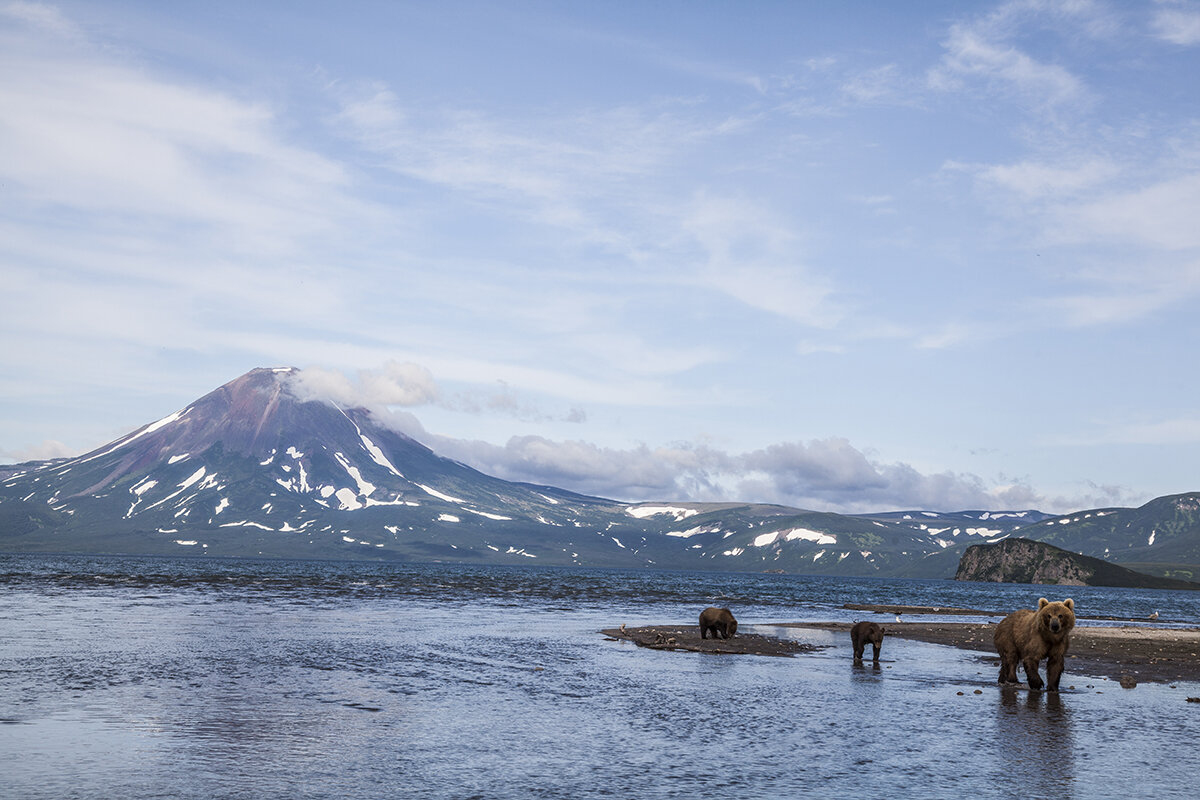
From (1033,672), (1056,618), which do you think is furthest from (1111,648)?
(1056,618)

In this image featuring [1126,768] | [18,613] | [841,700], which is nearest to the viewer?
[1126,768]

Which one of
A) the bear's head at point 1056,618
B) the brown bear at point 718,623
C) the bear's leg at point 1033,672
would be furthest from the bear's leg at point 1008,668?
the brown bear at point 718,623

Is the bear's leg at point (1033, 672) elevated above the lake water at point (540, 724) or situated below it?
above

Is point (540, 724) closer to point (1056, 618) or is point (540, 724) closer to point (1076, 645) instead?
point (1056, 618)

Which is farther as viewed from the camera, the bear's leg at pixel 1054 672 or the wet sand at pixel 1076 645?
the wet sand at pixel 1076 645

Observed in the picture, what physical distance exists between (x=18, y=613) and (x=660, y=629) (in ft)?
126

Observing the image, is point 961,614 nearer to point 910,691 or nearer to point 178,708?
point 910,691

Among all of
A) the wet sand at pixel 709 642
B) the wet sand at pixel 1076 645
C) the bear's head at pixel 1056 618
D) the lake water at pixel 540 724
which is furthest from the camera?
the wet sand at pixel 709 642

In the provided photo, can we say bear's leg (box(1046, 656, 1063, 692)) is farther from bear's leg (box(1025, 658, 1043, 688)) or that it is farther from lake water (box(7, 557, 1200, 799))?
lake water (box(7, 557, 1200, 799))

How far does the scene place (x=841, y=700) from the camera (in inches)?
1118

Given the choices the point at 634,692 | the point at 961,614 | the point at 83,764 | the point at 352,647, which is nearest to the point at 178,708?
the point at 83,764

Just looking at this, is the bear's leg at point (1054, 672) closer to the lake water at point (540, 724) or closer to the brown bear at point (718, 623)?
the lake water at point (540, 724)

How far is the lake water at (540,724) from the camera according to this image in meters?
16.6

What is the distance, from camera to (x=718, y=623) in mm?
50438
